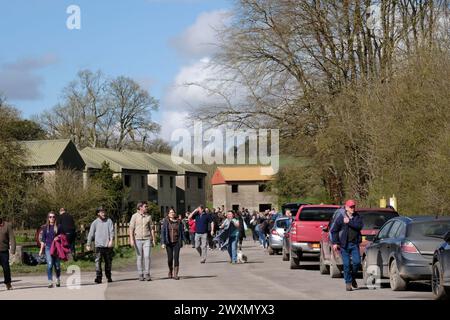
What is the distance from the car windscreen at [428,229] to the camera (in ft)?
56.4

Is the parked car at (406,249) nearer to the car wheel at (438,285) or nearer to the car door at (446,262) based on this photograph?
the car wheel at (438,285)

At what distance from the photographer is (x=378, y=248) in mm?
18469

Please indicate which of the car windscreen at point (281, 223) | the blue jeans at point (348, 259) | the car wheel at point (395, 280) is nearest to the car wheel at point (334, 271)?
the blue jeans at point (348, 259)

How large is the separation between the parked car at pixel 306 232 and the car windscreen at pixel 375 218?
2.99 meters

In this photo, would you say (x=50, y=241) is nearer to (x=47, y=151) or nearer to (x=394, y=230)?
(x=394, y=230)

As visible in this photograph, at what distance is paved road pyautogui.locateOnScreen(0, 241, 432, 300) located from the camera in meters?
16.8

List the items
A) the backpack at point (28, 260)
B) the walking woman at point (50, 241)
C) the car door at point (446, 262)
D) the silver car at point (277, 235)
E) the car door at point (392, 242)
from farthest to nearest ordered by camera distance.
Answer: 1. the silver car at point (277, 235)
2. the backpack at point (28, 260)
3. the walking woman at point (50, 241)
4. the car door at point (392, 242)
5. the car door at point (446, 262)

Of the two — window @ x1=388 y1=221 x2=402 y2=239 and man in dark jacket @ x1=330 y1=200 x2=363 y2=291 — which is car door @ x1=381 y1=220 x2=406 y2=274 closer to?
window @ x1=388 y1=221 x2=402 y2=239

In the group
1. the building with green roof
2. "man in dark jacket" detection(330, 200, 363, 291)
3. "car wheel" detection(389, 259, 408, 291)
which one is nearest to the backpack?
"man in dark jacket" detection(330, 200, 363, 291)

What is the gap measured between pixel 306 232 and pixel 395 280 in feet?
28.3

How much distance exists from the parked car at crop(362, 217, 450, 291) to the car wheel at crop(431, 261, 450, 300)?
1.09 m

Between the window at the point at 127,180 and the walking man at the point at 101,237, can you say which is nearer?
the walking man at the point at 101,237
